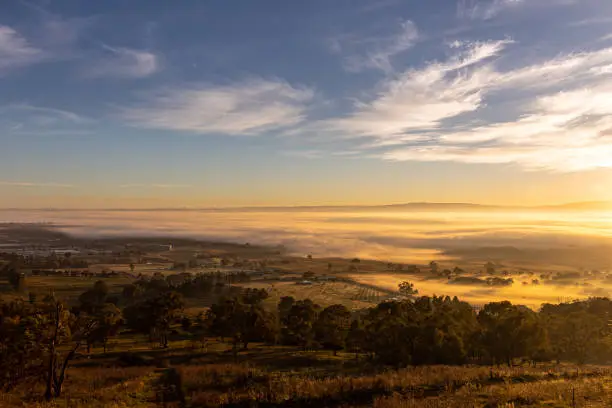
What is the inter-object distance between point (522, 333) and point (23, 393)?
44.6 metres

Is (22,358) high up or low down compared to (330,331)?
up

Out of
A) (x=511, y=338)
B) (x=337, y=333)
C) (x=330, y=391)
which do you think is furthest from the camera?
(x=337, y=333)

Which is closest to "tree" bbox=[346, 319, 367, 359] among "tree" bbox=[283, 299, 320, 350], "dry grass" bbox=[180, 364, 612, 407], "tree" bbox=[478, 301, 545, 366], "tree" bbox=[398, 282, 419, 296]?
"tree" bbox=[283, 299, 320, 350]

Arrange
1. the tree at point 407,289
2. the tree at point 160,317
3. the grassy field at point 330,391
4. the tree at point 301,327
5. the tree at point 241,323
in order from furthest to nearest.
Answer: the tree at point 407,289
the tree at point 160,317
the tree at point 301,327
the tree at point 241,323
the grassy field at point 330,391

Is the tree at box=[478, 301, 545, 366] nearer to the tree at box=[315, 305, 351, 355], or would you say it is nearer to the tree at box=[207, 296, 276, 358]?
the tree at box=[315, 305, 351, 355]

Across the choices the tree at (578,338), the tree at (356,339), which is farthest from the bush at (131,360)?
the tree at (578,338)

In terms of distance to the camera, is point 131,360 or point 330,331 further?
point 330,331

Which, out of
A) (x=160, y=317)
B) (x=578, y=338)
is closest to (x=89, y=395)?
(x=160, y=317)

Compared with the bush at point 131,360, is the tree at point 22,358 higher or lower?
higher

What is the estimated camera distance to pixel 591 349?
2125 inches

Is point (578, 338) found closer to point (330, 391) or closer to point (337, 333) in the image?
point (337, 333)

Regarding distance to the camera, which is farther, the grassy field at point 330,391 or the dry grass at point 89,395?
the dry grass at point 89,395

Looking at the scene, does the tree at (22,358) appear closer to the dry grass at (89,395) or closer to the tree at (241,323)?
the dry grass at (89,395)

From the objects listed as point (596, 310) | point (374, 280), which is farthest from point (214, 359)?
point (374, 280)
